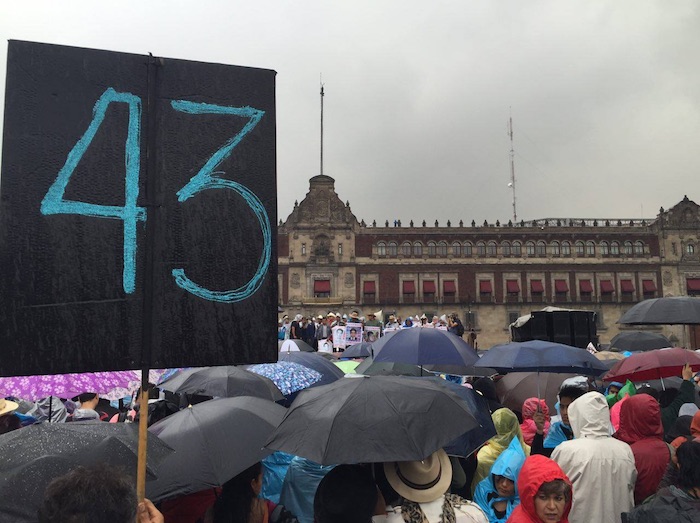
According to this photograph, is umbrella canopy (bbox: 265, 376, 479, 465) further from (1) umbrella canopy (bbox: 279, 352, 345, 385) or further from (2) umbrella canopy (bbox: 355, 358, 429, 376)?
(2) umbrella canopy (bbox: 355, 358, 429, 376)

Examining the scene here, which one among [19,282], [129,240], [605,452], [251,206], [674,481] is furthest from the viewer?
[605,452]

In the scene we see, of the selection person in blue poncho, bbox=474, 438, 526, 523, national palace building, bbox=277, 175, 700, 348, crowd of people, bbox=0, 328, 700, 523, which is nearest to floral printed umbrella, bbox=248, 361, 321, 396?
crowd of people, bbox=0, 328, 700, 523

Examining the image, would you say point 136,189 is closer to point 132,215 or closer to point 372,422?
point 132,215

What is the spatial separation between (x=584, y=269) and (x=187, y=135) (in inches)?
1797

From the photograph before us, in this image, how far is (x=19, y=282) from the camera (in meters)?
2.27

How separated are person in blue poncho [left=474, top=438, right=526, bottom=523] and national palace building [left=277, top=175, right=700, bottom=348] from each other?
37006mm

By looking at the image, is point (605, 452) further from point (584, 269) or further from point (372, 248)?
point (584, 269)

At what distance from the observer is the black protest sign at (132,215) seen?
7.56 feet

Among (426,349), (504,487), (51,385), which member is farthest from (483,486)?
(51,385)

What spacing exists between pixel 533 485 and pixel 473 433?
1.25m

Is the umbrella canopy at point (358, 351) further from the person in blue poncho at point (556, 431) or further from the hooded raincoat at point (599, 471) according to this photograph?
the hooded raincoat at point (599, 471)

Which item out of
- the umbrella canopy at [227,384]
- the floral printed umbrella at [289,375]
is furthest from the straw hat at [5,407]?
the floral printed umbrella at [289,375]

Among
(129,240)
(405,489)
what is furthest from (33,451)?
(405,489)

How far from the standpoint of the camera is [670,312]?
6.93 m
